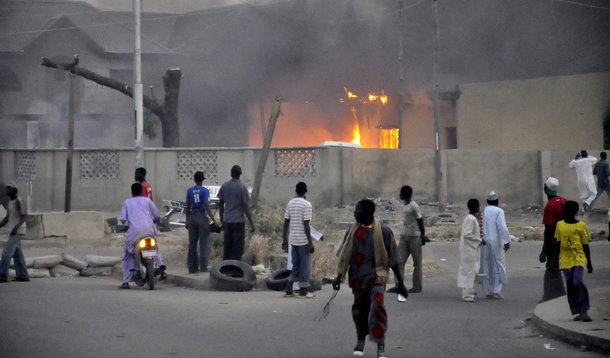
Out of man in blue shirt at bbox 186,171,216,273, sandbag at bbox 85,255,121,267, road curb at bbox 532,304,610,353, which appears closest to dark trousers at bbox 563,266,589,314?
road curb at bbox 532,304,610,353

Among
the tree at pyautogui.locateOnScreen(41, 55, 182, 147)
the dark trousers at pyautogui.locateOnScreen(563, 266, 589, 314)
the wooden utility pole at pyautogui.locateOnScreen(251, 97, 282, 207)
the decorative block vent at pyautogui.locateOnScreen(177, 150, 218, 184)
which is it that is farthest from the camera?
the tree at pyautogui.locateOnScreen(41, 55, 182, 147)

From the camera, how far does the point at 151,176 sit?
31.5 m

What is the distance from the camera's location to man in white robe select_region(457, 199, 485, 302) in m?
13.9

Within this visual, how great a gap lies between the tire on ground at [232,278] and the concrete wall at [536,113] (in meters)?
25.2

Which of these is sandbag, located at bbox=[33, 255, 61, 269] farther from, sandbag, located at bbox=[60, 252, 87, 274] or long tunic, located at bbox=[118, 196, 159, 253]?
long tunic, located at bbox=[118, 196, 159, 253]

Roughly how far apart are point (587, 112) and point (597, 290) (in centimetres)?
2483

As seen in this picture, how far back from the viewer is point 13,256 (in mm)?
15477

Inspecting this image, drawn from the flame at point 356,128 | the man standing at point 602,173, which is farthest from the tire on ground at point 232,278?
the flame at point 356,128

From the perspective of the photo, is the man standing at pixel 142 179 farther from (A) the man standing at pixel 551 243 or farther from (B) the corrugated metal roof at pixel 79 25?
(B) the corrugated metal roof at pixel 79 25

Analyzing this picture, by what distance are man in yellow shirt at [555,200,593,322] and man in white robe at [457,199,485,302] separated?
2790 millimetres

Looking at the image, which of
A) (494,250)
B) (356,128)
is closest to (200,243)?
(494,250)

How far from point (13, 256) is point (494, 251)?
7.32 meters

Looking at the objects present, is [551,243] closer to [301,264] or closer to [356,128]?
[301,264]

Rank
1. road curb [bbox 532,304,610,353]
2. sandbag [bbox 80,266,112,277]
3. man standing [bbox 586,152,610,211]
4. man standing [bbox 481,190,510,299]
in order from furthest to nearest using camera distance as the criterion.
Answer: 1. man standing [bbox 586,152,610,211]
2. sandbag [bbox 80,266,112,277]
3. man standing [bbox 481,190,510,299]
4. road curb [bbox 532,304,610,353]
